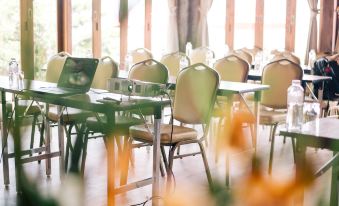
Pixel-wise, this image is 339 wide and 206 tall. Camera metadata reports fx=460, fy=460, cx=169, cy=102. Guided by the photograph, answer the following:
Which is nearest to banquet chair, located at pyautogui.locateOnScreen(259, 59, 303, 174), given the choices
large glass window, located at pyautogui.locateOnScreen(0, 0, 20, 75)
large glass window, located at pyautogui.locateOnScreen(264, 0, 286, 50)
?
large glass window, located at pyautogui.locateOnScreen(0, 0, 20, 75)

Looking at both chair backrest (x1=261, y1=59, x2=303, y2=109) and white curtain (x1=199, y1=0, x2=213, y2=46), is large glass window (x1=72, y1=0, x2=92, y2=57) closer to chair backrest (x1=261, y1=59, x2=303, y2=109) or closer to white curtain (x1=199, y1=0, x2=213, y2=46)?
white curtain (x1=199, y1=0, x2=213, y2=46)

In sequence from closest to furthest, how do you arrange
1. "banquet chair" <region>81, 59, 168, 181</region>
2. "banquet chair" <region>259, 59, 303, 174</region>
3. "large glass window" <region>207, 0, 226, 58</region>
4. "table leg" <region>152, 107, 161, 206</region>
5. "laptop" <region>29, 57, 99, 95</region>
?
"table leg" <region>152, 107, 161, 206</region>
"laptop" <region>29, 57, 99, 95</region>
"banquet chair" <region>81, 59, 168, 181</region>
"banquet chair" <region>259, 59, 303, 174</region>
"large glass window" <region>207, 0, 226, 58</region>

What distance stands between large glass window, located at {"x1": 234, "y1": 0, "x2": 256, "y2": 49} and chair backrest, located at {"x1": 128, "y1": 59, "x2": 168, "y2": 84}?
12.2ft

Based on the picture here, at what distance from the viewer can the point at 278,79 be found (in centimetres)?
356

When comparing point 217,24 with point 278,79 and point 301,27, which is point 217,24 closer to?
point 301,27

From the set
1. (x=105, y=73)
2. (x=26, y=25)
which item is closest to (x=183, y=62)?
(x=105, y=73)

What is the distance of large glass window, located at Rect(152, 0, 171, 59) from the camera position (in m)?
6.83

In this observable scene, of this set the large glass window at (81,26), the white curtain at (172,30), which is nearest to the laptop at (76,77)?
the large glass window at (81,26)

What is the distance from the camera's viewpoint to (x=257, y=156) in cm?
38

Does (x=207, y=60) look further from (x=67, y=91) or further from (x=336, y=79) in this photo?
(x=67, y=91)

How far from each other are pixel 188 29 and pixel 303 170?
21.6 ft

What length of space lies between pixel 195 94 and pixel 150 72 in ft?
1.98

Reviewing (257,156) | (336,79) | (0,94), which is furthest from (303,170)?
(336,79)

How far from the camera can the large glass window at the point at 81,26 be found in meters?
5.99
